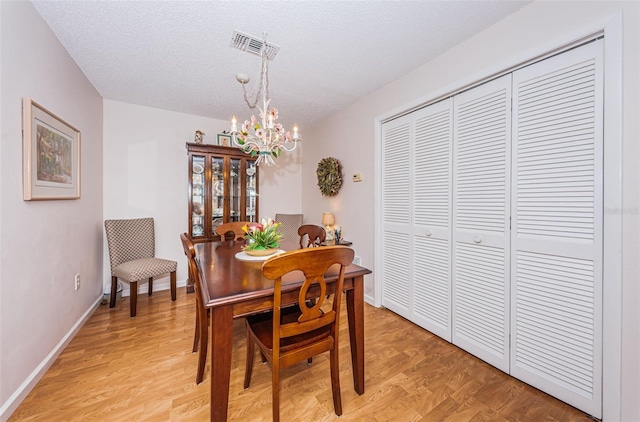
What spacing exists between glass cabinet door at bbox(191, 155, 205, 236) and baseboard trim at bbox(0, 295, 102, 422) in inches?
55.6

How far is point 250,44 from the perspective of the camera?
6.42ft

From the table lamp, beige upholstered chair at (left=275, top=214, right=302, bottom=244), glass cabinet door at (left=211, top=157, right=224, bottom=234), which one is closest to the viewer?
the table lamp

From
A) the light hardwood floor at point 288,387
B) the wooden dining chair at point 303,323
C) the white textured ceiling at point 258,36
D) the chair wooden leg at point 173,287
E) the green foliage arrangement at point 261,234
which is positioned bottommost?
the light hardwood floor at point 288,387

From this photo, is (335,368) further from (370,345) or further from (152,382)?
(152,382)

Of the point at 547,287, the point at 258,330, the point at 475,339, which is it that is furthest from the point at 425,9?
the point at 475,339

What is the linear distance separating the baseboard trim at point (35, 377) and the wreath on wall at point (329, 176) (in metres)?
2.92

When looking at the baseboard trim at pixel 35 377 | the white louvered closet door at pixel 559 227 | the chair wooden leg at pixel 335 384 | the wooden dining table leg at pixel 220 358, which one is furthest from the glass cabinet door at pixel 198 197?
the white louvered closet door at pixel 559 227

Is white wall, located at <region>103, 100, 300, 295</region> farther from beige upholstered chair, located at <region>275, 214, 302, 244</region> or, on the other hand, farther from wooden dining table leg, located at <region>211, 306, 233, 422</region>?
wooden dining table leg, located at <region>211, 306, 233, 422</region>

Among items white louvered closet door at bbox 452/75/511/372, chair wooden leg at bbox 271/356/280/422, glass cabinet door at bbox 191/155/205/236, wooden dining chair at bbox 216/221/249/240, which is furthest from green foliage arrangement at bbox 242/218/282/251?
glass cabinet door at bbox 191/155/205/236

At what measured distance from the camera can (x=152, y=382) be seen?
1.66m

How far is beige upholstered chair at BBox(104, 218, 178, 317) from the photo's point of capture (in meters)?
2.62

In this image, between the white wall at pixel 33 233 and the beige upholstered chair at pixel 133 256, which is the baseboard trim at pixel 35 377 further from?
the beige upholstered chair at pixel 133 256

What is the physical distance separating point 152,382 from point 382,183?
256 cm

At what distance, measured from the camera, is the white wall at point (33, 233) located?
4.51ft
